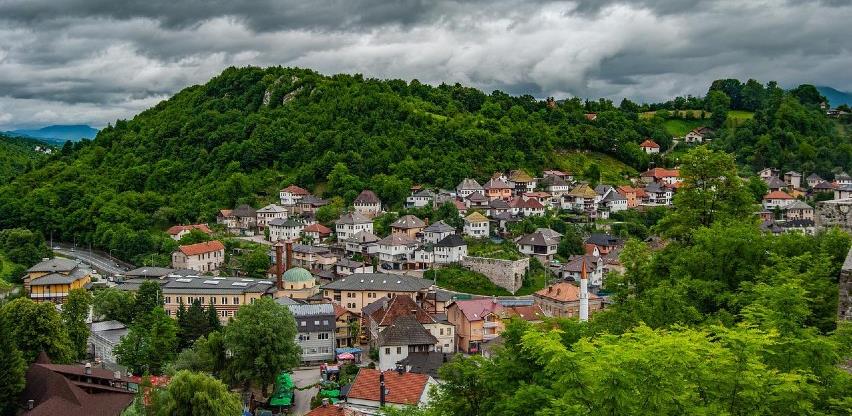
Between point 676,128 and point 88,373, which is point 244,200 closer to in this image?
point 88,373

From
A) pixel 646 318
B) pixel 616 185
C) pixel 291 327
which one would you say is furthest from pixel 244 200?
pixel 646 318

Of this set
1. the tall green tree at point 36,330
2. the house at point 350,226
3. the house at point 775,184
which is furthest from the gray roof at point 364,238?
the house at point 775,184

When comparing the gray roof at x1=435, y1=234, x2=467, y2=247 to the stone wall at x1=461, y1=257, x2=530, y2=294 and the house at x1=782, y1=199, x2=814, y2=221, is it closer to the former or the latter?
the stone wall at x1=461, y1=257, x2=530, y2=294

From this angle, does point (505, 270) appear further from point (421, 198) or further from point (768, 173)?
point (768, 173)

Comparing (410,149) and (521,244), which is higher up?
(410,149)

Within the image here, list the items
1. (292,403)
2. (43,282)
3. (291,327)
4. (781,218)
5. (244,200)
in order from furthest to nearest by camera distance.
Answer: (244,200), (781,218), (43,282), (291,327), (292,403)

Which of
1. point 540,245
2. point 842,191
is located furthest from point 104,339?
point 842,191

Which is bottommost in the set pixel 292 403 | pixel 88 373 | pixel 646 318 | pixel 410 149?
pixel 292 403
